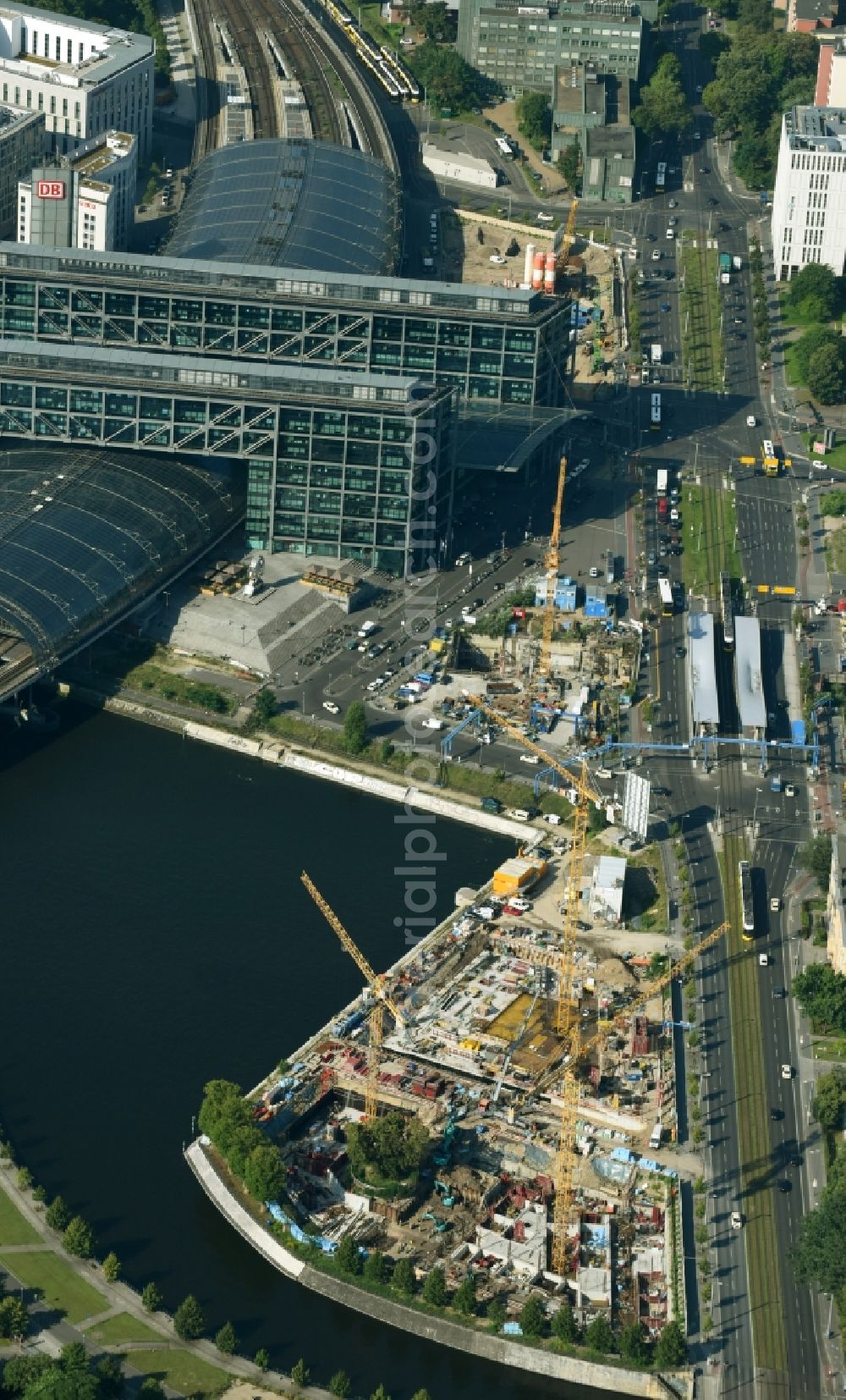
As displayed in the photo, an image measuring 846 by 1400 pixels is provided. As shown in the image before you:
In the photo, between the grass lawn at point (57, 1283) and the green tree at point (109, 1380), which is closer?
the green tree at point (109, 1380)

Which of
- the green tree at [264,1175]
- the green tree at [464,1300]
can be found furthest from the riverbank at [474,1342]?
the green tree at [264,1175]

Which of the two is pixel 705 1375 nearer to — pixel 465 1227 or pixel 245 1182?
pixel 465 1227

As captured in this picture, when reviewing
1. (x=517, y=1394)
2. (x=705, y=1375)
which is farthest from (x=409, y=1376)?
(x=705, y=1375)

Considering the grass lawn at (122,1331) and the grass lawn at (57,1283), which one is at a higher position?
the grass lawn at (57,1283)

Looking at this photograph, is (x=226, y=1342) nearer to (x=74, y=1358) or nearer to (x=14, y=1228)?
(x=74, y=1358)

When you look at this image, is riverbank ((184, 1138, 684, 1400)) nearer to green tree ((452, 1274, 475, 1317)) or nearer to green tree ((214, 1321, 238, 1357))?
green tree ((452, 1274, 475, 1317))

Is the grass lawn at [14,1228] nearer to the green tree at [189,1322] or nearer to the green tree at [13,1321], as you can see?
the green tree at [13,1321]

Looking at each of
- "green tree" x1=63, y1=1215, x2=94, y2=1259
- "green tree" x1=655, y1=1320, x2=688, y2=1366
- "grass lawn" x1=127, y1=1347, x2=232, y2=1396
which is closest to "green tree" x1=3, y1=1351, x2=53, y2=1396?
"grass lawn" x1=127, y1=1347, x2=232, y2=1396

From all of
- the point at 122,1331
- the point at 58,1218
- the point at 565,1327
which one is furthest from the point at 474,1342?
the point at 58,1218
